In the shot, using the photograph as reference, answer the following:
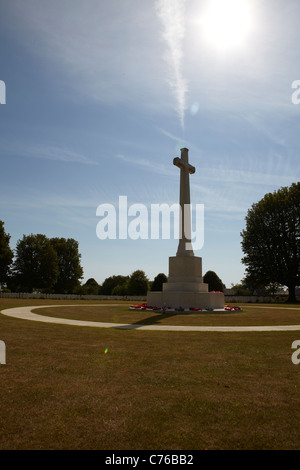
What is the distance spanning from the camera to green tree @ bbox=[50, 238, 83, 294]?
6290 centimetres

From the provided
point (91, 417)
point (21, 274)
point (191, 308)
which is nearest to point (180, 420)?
point (91, 417)

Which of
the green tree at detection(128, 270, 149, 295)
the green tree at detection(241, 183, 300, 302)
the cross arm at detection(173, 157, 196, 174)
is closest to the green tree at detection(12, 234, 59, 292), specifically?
the green tree at detection(128, 270, 149, 295)

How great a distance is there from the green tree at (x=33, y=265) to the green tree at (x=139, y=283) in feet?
51.5

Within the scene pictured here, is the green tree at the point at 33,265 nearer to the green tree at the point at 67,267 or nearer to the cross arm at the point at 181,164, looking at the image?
the green tree at the point at 67,267

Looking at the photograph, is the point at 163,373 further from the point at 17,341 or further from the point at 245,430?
the point at 17,341

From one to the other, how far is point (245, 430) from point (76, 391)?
2877mm

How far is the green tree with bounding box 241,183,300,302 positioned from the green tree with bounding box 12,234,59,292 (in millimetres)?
33684

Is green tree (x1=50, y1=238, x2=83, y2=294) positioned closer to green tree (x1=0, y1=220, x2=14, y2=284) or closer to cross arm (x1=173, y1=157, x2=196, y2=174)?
green tree (x1=0, y1=220, x2=14, y2=284)

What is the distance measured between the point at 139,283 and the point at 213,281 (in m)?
21.4

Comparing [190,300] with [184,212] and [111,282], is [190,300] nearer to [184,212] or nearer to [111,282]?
[184,212]

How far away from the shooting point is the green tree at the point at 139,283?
2515 inches

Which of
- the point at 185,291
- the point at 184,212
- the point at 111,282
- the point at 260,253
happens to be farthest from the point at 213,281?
the point at 111,282

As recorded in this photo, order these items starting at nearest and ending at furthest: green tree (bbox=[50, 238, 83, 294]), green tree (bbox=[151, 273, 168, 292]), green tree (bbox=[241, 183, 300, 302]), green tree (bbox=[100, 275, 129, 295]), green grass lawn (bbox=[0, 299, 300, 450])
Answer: green grass lawn (bbox=[0, 299, 300, 450]) → green tree (bbox=[241, 183, 300, 302]) → green tree (bbox=[151, 273, 168, 292]) → green tree (bbox=[50, 238, 83, 294]) → green tree (bbox=[100, 275, 129, 295])

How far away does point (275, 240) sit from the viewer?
44.4 metres
